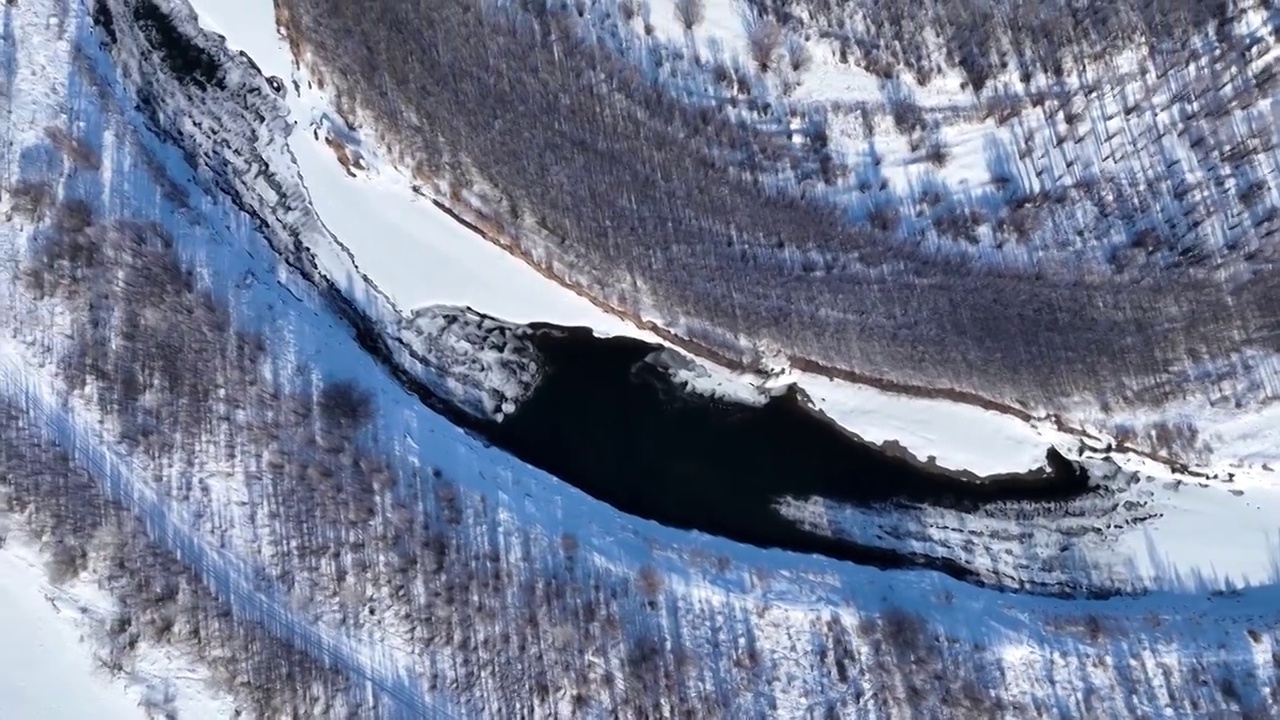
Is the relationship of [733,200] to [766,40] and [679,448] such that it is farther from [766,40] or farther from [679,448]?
[679,448]

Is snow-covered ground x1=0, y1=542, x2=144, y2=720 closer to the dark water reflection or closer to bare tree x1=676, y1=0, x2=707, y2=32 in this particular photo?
the dark water reflection

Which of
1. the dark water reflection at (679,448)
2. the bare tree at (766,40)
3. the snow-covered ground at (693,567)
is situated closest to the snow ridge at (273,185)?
the snow-covered ground at (693,567)

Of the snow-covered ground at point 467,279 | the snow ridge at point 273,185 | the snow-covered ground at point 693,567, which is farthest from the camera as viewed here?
the snow ridge at point 273,185

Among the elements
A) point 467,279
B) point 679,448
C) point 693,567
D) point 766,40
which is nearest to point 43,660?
point 467,279

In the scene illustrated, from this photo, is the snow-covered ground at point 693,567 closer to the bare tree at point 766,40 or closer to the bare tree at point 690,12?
the bare tree at point 766,40

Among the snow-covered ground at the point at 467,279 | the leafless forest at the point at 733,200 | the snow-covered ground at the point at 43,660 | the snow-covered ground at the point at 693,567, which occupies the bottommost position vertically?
the snow-covered ground at the point at 43,660

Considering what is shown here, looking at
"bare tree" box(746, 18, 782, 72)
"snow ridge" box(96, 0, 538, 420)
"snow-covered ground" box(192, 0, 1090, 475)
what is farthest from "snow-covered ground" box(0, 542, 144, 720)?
"bare tree" box(746, 18, 782, 72)

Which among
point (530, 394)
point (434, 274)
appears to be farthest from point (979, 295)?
point (434, 274)

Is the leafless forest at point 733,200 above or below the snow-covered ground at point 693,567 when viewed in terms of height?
above
